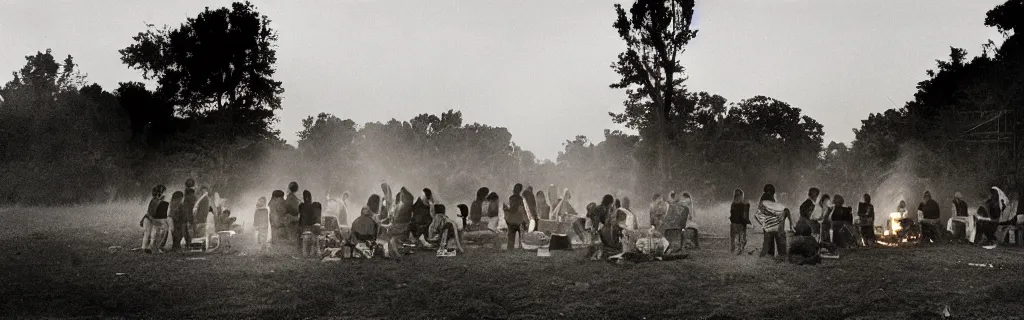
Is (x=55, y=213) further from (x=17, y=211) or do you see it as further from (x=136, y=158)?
(x=136, y=158)

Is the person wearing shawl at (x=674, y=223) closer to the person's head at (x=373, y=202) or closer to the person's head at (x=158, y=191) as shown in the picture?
the person's head at (x=373, y=202)

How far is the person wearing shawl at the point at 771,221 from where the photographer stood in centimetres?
1562

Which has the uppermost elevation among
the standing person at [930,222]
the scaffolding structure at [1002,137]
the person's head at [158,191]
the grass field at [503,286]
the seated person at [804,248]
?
the scaffolding structure at [1002,137]

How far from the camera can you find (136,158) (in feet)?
119

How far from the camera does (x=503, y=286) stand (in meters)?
12.2

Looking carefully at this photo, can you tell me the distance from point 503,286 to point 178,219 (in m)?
8.80

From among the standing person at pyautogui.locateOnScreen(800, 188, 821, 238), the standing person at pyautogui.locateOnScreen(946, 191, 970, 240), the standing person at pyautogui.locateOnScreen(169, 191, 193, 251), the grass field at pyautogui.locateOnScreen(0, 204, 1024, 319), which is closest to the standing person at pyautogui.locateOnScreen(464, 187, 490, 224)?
the grass field at pyautogui.locateOnScreen(0, 204, 1024, 319)

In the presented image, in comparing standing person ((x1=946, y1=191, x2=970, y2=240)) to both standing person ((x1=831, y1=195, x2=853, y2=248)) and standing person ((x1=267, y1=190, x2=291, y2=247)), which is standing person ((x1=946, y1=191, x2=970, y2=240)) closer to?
standing person ((x1=831, y1=195, x2=853, y2=248))

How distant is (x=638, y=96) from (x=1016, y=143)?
15.9m

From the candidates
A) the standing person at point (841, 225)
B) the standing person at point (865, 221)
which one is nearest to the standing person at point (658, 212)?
the standing person at point (841, 225)

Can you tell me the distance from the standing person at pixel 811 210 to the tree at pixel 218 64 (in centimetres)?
2620

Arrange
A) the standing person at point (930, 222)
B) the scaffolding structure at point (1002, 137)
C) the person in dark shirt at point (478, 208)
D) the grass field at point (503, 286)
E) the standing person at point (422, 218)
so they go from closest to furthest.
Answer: the grass field at point (503, 286) → the standing person at point (422, 218) → the person in dark shirt at point (478, 208) → the standing person at point (930, 222) → the scaffolding structure at point (1002, 137)

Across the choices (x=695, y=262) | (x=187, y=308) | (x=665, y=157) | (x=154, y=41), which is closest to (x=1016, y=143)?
(x=665, y=157)

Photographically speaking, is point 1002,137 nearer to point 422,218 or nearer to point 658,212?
point 658,212
